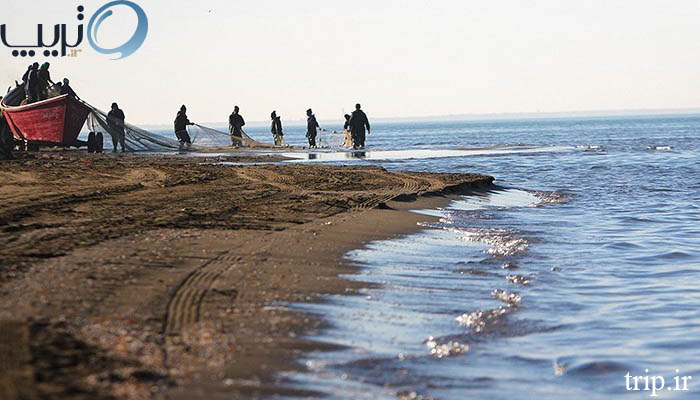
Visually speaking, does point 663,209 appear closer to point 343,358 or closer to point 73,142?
point 343,358

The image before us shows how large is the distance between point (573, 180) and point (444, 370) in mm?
18294

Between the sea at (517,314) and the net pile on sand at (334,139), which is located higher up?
the net pile on sand at (334,139)

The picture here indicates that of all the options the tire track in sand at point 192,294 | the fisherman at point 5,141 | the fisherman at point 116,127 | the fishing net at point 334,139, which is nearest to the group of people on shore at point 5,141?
the fisherman at point 5,141

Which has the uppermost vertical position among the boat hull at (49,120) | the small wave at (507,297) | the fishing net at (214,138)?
the boat hull at (49,120)

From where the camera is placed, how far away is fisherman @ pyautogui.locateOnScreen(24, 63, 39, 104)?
28.8 m

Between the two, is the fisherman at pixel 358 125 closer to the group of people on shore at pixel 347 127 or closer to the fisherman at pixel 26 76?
the group of people on shore at pixel 347 127

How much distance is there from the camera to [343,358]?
5445 millimetres

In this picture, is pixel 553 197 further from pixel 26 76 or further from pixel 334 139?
pixel 334 139

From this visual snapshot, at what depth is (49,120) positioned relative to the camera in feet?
93.5

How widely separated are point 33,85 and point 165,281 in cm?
2413

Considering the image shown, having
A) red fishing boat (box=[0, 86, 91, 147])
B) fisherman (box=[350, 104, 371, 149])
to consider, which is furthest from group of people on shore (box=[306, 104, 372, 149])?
red fishing boat (box=[0, 86, 91, 147])

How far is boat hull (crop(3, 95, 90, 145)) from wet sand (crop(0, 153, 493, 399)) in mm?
14383

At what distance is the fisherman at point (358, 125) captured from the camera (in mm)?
37688

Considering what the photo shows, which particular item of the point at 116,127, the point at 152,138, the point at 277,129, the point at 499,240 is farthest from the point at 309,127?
the point at 499,240
